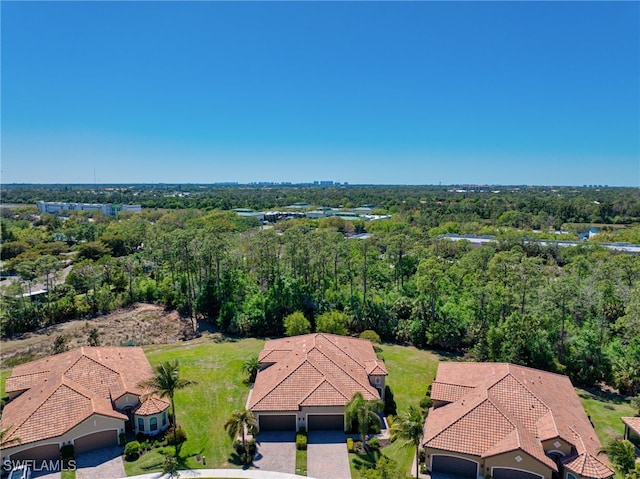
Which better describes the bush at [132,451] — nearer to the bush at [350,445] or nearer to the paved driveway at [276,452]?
the paved driveway at [276,452]

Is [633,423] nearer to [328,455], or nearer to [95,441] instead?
[328,455]

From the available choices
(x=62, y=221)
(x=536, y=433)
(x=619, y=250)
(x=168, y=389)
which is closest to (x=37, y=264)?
(x=168, y=389)

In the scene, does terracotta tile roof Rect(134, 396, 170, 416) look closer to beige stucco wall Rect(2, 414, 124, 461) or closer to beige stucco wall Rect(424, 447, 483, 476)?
beige stucco wall Rect(2, 414, 124, 461)

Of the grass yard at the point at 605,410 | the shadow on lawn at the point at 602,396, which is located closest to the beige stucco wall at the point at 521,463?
the grass yard at the point at 605,410

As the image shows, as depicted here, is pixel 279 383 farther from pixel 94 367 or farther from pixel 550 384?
pixel 550 384

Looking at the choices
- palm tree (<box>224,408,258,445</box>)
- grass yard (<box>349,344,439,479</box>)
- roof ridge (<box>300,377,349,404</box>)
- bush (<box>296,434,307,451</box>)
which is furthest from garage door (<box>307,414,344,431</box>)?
palm tree (<box>224,408,258,445</box>)
